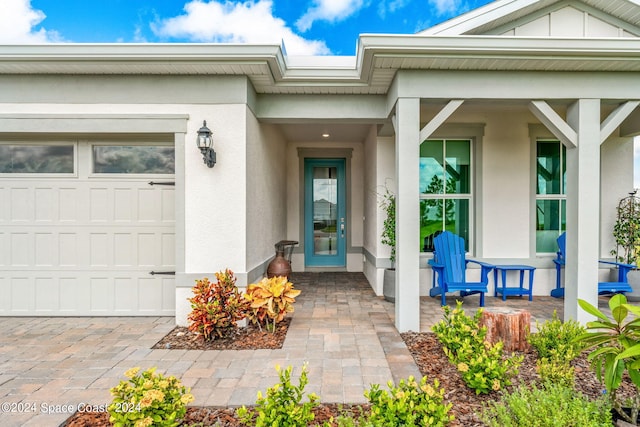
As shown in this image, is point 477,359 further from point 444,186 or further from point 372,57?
point 444,186

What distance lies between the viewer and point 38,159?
421 cm

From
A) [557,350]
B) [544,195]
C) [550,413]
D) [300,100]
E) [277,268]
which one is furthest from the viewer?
[544,195]

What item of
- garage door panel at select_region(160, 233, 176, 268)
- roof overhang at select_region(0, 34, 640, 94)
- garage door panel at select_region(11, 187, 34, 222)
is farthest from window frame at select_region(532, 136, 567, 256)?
garage door panel at select_region(11, 187, 34, 222)

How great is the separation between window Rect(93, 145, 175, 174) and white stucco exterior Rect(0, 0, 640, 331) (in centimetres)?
13

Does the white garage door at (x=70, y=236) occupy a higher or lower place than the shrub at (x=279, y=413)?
higher

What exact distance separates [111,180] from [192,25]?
9.21 meters

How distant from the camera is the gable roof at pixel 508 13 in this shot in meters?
4.18

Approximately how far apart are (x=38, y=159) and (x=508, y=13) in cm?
613

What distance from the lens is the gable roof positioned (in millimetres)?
4184

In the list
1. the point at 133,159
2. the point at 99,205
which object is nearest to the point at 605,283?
the point at 133,159

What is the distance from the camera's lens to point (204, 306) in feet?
11.1

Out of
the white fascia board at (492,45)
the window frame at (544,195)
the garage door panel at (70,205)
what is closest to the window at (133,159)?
the garage door panel at (70,205)

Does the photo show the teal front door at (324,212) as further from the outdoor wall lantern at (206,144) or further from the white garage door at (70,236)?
the outdoor wall lantern at (206,144)

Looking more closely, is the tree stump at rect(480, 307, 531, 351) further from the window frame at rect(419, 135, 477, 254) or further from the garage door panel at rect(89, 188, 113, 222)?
the garage door panel at rect(89, 188, 113, 222)
